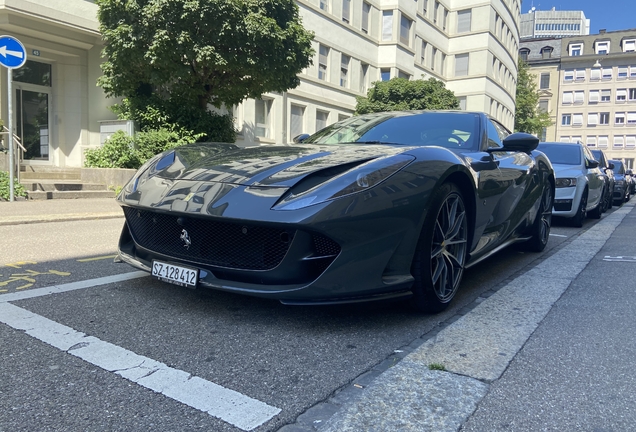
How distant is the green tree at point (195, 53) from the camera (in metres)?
11.8

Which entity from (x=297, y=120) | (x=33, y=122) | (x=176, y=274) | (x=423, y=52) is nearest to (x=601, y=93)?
(x=423, y=52)

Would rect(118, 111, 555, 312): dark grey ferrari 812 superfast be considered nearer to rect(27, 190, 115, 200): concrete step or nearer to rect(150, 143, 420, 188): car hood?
rect(150, 143, 420, 188): car hood

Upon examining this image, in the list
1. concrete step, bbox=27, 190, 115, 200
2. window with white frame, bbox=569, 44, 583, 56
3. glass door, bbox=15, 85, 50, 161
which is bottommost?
concrete step, bbox=27, 190, 115, 200

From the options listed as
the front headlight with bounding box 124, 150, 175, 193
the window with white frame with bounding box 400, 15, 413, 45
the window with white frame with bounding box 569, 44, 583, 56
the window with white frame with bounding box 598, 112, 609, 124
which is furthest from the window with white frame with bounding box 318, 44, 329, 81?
the window with white frame with bounding box 569, 44, 583, 56

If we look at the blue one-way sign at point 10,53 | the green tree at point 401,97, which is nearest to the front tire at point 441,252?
the blue one-way sign at point 10,53

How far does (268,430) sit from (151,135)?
12.4 meters

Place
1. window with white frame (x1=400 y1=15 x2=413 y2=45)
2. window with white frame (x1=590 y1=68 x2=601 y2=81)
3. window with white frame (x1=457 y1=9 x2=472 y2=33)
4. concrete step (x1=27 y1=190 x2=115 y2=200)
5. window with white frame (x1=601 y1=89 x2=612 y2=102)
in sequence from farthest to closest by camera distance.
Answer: window with white frame (x1=590 y1=68 x2=601 y2=81), window with white frame (x1=601 y1=89 x2=612 y2=102), window with white frame (x1=457 y1=9 x2=472 y2=33), window with white frame (x1=400 y1=15 x2=413 y2=45), concrete step (x1=27 y1=190 x2=115 y2=200)

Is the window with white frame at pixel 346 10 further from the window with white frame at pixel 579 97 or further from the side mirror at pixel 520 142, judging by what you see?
the window with white frame at pixel 579 97

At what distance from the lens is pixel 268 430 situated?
179cm

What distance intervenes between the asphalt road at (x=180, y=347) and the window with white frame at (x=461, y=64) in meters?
36.5

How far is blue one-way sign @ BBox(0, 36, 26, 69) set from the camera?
8.75m

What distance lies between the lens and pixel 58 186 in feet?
39.6

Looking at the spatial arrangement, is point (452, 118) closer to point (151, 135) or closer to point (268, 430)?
point (268, 430)

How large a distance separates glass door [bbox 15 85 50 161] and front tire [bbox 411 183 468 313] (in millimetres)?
14400
